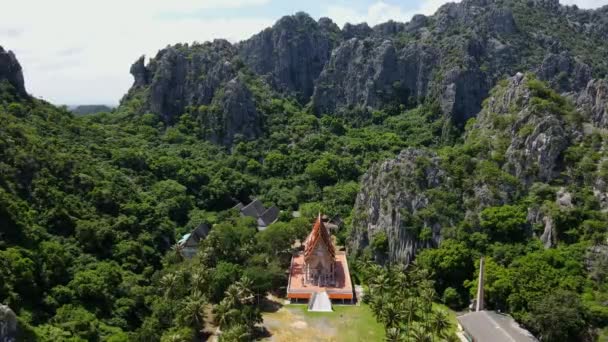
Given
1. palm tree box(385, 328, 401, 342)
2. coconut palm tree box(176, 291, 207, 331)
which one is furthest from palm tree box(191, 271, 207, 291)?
palm tree box(385, 328, 401, 342)

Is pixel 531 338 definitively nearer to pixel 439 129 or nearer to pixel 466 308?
pixel 466 308

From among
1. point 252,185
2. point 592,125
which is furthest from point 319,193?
point 592,125

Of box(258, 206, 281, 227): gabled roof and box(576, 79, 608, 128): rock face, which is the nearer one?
box(576, 79, 608, 128): rock face

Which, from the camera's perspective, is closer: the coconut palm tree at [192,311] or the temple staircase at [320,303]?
the coconut palm tree at [192,311]

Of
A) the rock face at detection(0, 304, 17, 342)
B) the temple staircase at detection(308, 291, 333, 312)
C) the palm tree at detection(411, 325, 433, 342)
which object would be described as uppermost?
the rock face at detection(0, 304, 17, 342)

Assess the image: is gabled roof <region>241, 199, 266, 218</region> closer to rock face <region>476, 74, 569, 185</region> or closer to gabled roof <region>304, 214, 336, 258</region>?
gabled roof <region>304, 214, 336, 258</region>

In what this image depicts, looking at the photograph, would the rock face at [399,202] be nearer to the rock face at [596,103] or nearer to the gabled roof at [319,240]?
the gabled roof at [319,240]

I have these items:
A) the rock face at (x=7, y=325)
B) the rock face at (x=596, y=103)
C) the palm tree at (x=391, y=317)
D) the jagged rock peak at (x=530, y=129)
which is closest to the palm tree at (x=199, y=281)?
the rock face at (x=7, y=325)
